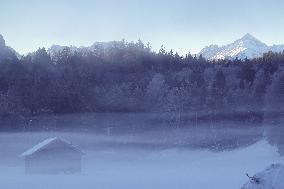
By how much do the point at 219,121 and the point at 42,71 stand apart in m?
33.5

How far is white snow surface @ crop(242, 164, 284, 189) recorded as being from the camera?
17730mm

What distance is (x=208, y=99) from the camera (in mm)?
90562

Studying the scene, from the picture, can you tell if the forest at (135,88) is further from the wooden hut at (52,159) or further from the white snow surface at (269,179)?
the white snow surface at (269,179)

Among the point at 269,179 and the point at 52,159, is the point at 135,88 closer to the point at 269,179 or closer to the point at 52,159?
the point at 52,159

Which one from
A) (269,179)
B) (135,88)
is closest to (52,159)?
(135,88)

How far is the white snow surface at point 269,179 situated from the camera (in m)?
17.7

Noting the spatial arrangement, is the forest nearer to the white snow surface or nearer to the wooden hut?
the wooden hut

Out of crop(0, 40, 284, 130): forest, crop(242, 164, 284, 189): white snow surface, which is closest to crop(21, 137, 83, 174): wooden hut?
crop(0, 40, 284, 130): forest

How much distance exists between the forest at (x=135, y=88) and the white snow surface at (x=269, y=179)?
51.7 meters

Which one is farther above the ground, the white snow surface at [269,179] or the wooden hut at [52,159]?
the white snow surface at [269,179]

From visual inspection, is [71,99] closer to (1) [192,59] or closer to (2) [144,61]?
(2) [144,61]

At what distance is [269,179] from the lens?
706 inches

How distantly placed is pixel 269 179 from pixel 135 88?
7591cm

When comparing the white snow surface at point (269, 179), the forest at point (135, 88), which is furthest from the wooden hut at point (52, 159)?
the white snow surface at point (269, 179)
